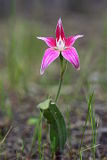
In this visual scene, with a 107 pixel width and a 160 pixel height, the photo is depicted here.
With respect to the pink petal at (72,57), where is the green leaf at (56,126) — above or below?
below

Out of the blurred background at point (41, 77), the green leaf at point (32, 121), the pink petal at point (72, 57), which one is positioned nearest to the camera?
the pink petal at point (72, 57)

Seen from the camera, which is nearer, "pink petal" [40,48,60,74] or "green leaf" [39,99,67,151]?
"pink petal" [40,48,60,74]

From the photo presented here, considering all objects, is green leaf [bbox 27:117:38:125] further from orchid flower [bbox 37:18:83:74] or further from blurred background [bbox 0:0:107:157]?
orchid flower [bbox 37:18:83:74]

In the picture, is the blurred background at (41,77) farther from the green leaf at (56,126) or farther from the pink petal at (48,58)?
the pink petal at (48,58)

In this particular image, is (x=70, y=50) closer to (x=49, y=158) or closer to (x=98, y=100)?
(x=49, y=158)

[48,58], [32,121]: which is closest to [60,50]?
[48,58]

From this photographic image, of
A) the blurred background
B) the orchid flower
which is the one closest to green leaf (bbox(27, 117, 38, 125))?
the blurred background

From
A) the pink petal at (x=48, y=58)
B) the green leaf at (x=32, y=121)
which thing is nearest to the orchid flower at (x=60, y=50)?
the pink petal at (x=48, y=58)

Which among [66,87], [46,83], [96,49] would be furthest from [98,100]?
[96,49]

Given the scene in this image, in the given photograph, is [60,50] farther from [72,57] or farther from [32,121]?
[32,121]
